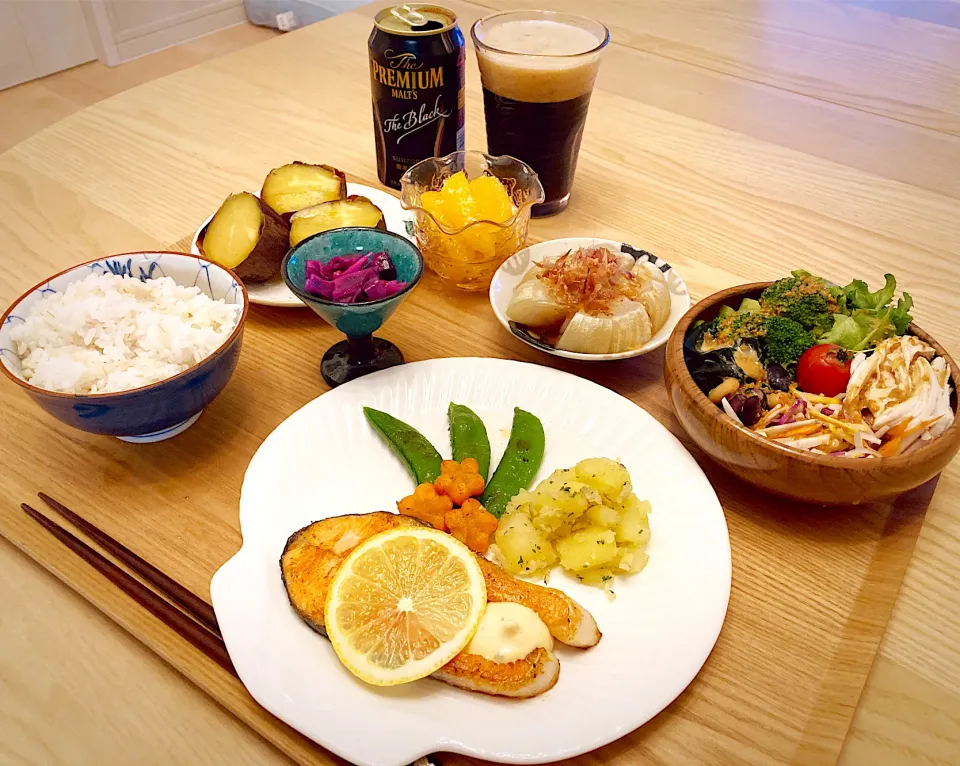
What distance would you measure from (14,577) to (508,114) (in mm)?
1404

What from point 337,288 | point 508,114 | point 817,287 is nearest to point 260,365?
point 337,288

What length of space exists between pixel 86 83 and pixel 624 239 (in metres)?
4.53

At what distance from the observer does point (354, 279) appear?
4.53ft

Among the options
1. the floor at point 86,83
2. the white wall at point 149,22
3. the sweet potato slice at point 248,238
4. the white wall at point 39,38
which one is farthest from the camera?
the white wall at point 149,22

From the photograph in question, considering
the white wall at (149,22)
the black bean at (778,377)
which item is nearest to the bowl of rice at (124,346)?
the black bean at (778,377)

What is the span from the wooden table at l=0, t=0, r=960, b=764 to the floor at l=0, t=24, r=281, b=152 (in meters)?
2.56

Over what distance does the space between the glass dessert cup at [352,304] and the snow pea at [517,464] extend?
313 millimetres

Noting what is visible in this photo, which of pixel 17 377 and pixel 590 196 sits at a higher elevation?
pixel 17 377

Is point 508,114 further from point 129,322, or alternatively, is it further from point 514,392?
point 129,322

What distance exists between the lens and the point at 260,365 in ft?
5.08

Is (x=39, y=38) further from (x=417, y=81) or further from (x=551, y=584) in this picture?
(x=551, y=584)

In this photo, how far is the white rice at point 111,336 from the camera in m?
1.24

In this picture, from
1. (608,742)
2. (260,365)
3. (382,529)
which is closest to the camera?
(608,742)

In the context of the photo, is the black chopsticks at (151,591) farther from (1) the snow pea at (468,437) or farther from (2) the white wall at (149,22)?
(2) the white wall at (149,22)
